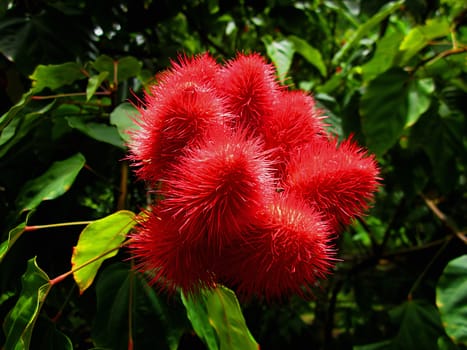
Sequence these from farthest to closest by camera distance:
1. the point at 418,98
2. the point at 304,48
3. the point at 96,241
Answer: the point at 304,48 < the point at 418,98 < the point at 96,241

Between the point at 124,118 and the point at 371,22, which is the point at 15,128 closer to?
the point at 124,118

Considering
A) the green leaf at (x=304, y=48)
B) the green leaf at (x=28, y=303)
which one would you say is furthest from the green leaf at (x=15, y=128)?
the green leaf at (x=304, y=48)

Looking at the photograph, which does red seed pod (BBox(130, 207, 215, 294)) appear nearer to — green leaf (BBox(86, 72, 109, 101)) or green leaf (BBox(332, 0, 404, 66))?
green leaf (BBox(86, 72, 109, 101))

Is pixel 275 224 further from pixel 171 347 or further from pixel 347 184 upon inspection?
pixel 171 347

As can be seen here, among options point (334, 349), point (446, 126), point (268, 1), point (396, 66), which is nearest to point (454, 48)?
point (396, 66)

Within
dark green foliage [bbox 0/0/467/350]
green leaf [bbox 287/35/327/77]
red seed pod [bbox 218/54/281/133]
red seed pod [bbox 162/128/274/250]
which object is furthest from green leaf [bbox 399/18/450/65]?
red seed pod [bbox 162/128/274/250]

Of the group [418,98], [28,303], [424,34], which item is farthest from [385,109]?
[28,303]

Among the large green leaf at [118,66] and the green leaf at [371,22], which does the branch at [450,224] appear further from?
the large green leaf at [118,66]
